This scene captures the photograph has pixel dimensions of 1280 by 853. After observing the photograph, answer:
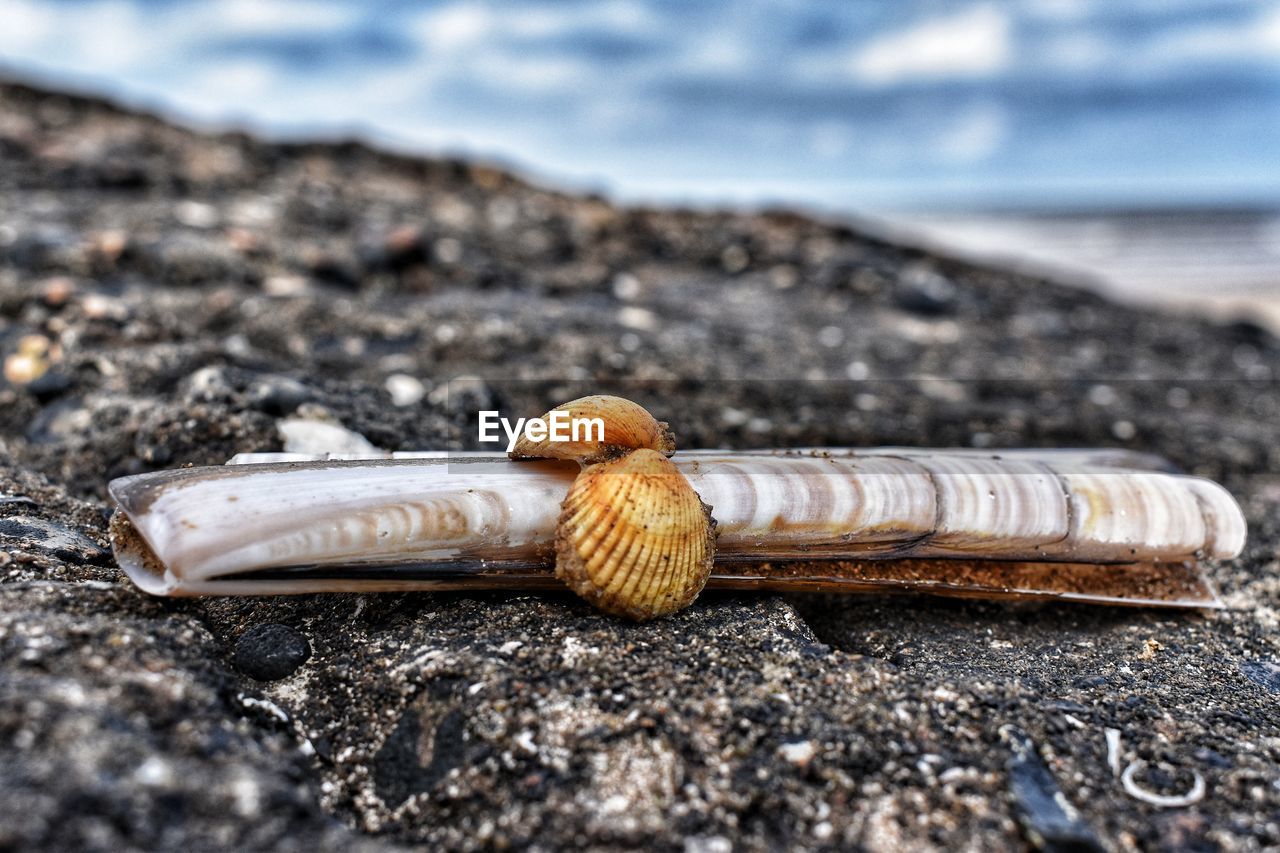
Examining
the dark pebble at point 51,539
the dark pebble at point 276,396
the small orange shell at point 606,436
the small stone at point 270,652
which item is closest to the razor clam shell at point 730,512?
the small orange shell at point 606,436

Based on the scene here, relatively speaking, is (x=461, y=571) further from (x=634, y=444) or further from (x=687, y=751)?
(x=687, y=751)

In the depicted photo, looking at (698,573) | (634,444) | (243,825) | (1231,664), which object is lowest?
(1231,664)

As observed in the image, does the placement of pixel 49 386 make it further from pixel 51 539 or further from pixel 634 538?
pixel 634 538

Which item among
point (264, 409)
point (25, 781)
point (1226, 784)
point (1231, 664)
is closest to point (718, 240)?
point (264, 409)

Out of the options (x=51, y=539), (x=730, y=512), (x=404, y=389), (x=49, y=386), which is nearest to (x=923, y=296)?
(x=404, y=389)

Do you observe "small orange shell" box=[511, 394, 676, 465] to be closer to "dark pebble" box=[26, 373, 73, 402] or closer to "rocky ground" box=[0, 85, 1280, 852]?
"rocky ground" box=[0, 85, 1280, 852]
